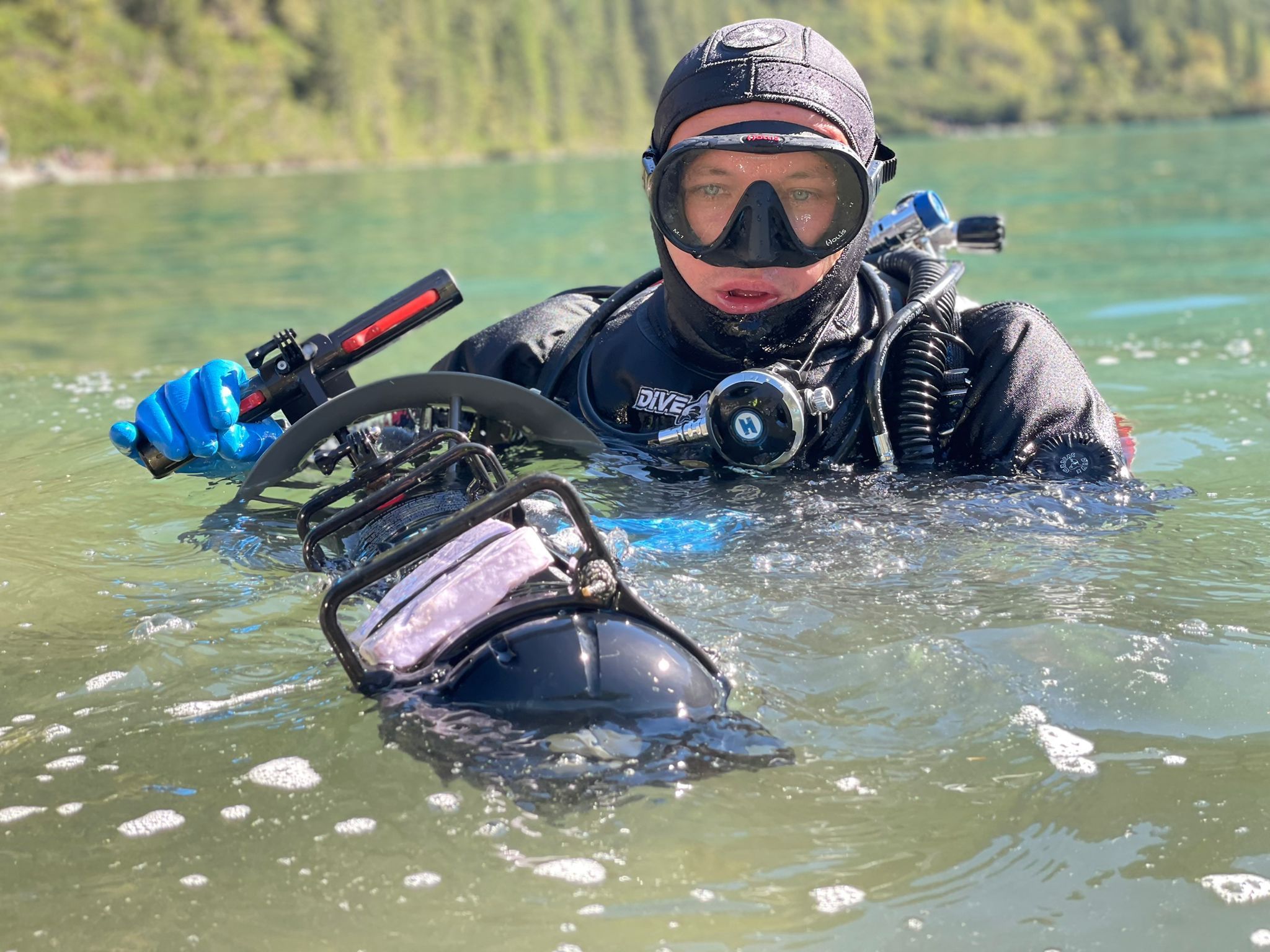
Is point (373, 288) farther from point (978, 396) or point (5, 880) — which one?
point (5, 880)

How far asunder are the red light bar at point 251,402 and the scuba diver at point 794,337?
0.09 ft

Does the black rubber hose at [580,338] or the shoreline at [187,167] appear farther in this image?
the shoreline at [187,167]

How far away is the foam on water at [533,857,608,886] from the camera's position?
178 centimetres

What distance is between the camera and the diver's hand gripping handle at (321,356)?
9.64ft

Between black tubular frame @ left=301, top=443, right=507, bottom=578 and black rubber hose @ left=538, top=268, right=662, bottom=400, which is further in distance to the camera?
black rubber hose @ left=538, top=268, right=662, bottom=400

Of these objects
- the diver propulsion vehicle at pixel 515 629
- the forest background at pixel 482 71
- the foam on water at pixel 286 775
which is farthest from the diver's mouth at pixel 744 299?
the forest background at pixel 482 71

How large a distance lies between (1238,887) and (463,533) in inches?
47.4

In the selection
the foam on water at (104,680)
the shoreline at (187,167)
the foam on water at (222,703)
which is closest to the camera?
the foam on water at (222,703)

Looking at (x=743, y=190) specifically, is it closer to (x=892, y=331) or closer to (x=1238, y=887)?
(x=892, y=331)

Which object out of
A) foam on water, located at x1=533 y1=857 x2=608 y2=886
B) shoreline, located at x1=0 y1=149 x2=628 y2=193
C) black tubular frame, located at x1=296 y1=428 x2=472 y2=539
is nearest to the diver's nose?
black tubular frame, located at x1=296 y1=428 x2=472 y2=539

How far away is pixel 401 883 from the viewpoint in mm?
1785

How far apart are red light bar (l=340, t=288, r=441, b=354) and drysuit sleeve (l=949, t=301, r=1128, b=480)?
1324mm

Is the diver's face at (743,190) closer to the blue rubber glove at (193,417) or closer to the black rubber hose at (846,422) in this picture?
the black rubber hose at (846,422)

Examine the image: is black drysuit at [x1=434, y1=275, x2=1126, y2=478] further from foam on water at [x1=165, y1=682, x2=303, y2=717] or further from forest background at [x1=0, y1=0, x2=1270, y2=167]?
forest background at [x1=0, y1=0, x2=1270, y2=167]
